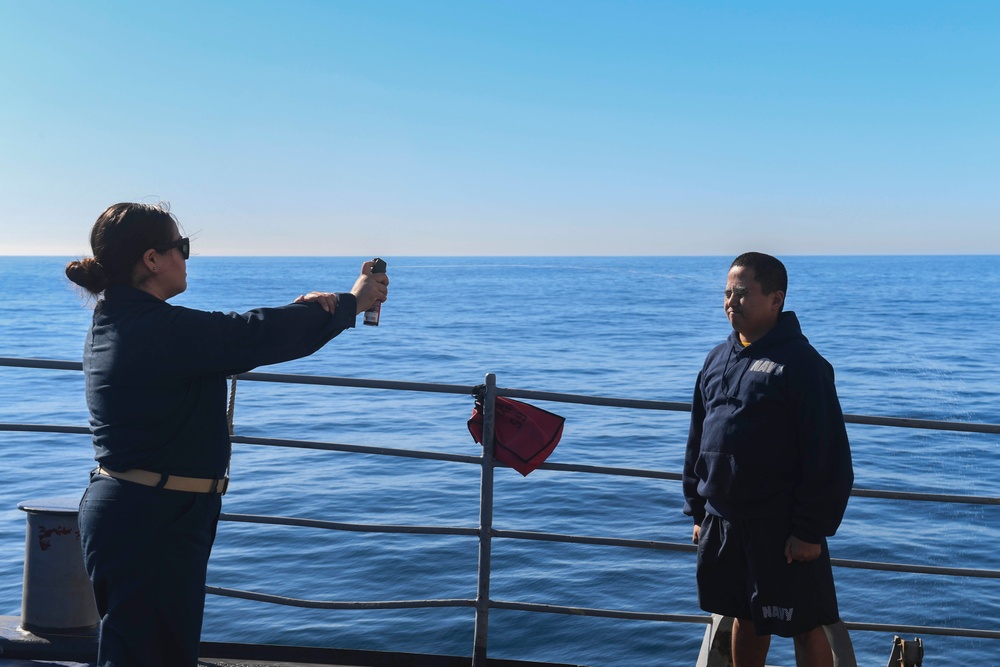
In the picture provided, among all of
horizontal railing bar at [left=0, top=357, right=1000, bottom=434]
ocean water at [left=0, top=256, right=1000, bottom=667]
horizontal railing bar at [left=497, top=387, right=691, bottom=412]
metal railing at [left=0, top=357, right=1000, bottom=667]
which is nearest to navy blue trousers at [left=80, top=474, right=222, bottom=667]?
ocean water at [left=0, top=256, right=1000, bottom=667]

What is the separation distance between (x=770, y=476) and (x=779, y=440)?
0.39 feet

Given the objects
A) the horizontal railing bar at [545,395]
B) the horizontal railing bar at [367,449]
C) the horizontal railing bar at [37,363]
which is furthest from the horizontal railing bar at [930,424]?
the horizontal railing bar at [37,363]

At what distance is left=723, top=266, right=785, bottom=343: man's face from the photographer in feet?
10.8

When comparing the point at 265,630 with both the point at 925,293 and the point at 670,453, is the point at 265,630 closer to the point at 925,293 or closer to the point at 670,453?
the point at 670,453

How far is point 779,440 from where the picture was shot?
10.3 ft

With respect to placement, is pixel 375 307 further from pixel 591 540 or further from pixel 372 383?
pixel 591 540

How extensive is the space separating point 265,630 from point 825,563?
5668 millimetres

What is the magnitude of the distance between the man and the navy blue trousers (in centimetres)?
168

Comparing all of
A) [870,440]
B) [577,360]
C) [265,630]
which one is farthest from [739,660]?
[577,360]

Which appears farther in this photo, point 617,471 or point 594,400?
point 617,471

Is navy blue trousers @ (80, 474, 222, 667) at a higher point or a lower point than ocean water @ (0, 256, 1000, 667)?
higher

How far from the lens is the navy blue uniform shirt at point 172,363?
2.34m

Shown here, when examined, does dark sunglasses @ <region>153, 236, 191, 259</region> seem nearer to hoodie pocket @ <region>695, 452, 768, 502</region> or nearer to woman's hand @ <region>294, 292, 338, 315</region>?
woman's hand @ <region>294, 292, 338, 315</region>

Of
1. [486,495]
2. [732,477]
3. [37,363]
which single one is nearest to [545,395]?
[486,495]
